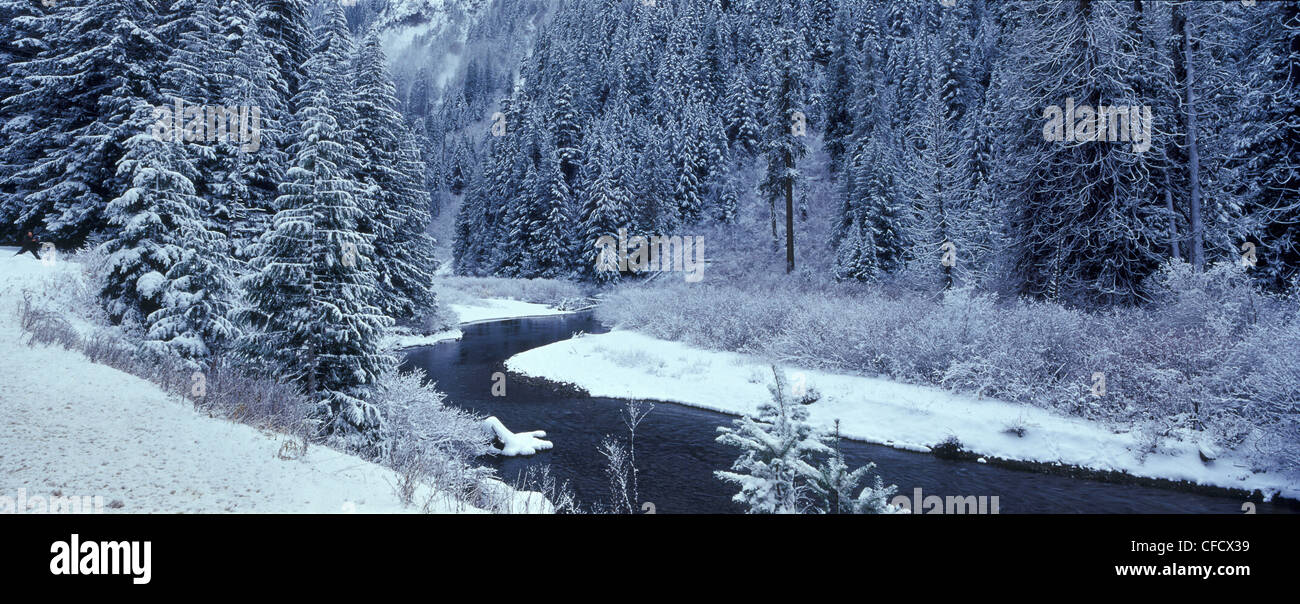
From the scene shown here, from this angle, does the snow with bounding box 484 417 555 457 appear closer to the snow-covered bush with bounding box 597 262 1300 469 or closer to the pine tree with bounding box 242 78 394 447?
the pine tree with bounding box 242 78 394 447

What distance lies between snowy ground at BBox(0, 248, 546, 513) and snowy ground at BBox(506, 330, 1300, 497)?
320 inches

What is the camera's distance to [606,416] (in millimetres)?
14742

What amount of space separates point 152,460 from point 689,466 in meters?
8.12

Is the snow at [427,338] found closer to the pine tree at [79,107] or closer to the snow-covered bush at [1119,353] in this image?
the pine tree at [79,107]

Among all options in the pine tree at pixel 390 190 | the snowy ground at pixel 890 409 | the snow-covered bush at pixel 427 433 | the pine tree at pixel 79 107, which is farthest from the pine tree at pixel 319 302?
the pine tree at pixel 390 190

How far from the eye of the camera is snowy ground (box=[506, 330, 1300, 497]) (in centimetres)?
941

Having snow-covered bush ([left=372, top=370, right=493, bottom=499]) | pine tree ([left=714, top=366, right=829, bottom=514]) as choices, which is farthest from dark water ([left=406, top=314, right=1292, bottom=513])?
pine tree ([left=714, top=366, right=829, bottom=514])

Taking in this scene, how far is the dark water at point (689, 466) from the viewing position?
8594 millimetres

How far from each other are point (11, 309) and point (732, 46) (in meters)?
68.1

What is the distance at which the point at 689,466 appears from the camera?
10.7m

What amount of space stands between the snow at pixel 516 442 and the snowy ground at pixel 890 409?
4.63 meters
